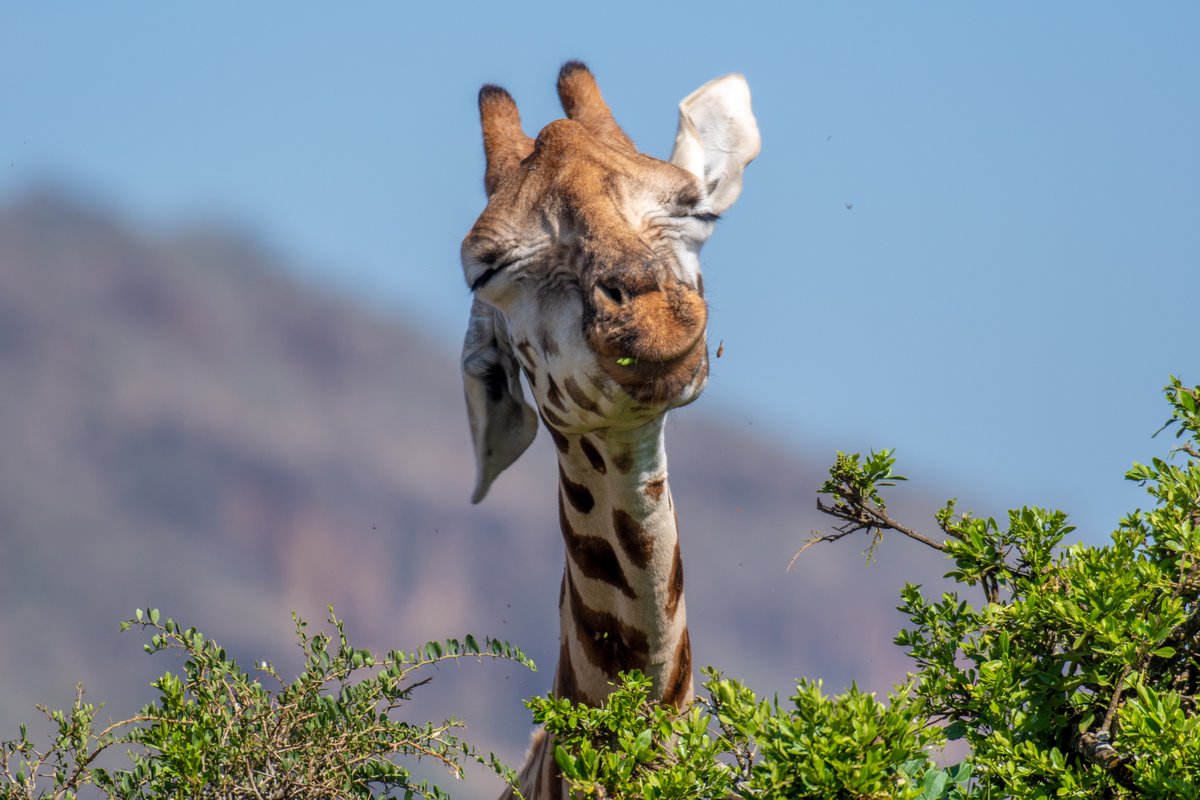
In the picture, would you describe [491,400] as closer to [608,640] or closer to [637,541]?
[637,541]

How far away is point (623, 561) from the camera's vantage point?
4328mm

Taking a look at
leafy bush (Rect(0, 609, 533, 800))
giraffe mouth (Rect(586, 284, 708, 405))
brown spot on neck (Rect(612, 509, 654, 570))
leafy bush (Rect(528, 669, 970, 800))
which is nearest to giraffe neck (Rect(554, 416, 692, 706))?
brown spot on neck (Rect(612, 509, 654, 570))

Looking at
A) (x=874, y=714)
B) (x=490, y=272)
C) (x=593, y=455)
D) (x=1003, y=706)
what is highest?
(x=490, y=272)

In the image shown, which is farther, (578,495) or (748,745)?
(578,495)

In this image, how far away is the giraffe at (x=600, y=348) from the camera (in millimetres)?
3764

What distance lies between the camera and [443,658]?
470cm

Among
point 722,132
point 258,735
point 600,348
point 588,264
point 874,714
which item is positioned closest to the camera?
point 874,714

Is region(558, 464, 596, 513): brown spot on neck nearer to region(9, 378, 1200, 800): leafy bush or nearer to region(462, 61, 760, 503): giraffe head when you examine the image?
region(462, 61, 760, 503): giraffe head

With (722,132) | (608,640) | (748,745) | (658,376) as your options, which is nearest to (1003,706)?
(748,745)

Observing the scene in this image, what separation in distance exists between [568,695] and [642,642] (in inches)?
20.1

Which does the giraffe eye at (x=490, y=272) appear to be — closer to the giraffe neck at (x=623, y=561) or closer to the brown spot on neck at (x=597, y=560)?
the giraffe neck at (x=623, y=561)

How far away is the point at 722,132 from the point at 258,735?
8.32 ft

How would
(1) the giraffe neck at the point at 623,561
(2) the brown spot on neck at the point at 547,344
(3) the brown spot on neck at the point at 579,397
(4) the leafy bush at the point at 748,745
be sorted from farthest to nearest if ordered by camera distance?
(1) the giraffe neck at the point at 623,561 < (2) the brown spot on neck at the point at 547,344 < (3) the brown spot on neck at the point at 579,397 < (4) the leafy bush at the point at 748,745

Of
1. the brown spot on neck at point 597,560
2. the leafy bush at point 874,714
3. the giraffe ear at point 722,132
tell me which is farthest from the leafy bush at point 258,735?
the giraffe ear at point 722,132
